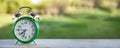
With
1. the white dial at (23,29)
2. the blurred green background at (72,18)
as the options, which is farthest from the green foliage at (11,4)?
the white dial at (23,29)

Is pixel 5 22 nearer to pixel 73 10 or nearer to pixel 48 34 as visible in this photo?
pixel 48 34

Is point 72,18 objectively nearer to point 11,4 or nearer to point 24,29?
point 24,29

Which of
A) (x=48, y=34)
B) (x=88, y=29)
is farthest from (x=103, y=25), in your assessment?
(x=48, y=34)

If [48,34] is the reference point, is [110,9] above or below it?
above

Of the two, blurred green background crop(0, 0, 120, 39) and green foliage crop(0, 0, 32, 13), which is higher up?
green foliage crop(0, 0, 32, 13)

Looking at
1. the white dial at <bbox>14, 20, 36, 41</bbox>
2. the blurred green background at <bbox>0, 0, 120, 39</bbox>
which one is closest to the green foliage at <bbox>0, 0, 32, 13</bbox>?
the blurred green background at <bbox>0, 0, 120, 39</bbox>

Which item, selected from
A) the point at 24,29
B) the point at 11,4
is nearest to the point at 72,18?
the point at 24,29

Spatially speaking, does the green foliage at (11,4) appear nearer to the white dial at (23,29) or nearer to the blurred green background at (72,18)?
the blurred green background at (72,18)

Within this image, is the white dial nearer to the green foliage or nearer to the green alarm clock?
the green alarm clock

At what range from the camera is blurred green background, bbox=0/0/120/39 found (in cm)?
274

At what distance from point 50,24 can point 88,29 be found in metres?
0.35

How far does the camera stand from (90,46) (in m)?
2.71

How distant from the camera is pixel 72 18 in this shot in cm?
276

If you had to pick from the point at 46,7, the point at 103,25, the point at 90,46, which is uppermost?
the point at 46,7
